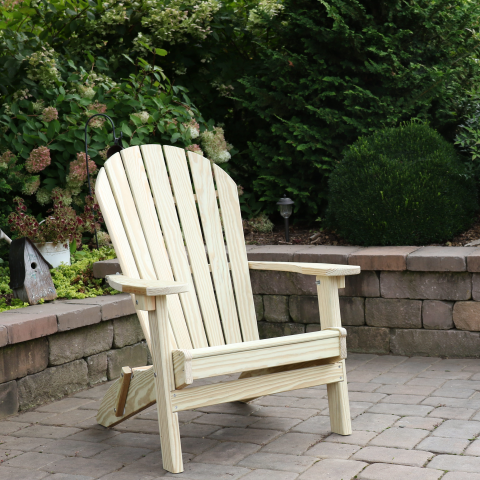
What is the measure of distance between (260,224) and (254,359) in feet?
9.21

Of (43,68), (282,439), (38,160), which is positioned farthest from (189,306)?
(43,68)

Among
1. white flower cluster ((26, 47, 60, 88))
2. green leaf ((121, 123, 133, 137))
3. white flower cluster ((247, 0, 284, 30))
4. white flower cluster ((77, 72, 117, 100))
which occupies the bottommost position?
green leaf ((121, 123, 133, 137))

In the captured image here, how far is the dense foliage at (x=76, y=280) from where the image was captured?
3499mm

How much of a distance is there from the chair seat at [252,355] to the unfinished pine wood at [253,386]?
0.07 meters

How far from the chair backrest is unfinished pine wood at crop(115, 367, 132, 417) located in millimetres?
219

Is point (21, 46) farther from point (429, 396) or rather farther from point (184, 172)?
point (429, 396)

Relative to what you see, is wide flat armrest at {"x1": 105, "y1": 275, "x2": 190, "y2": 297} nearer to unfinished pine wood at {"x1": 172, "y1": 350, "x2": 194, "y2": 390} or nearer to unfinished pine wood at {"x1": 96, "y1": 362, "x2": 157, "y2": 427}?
unfinished pine wood at {"x1": 172, "y1": 350, "x2": 194, "y2": 390}

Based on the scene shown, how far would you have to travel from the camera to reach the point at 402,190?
4.02 meters

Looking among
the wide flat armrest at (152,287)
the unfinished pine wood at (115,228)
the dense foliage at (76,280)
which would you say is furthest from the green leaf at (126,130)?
the wide flat armrest at (152,287)

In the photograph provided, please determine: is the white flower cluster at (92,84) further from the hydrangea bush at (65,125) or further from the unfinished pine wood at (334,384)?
the unfinished pine wood at (334,384)

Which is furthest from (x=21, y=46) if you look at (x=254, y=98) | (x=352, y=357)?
(x=352, y=357)

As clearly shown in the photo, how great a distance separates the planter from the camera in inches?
151

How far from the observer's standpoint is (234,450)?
7.93ft

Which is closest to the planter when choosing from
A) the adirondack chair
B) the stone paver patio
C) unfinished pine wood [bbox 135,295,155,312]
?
the stone paver patio
